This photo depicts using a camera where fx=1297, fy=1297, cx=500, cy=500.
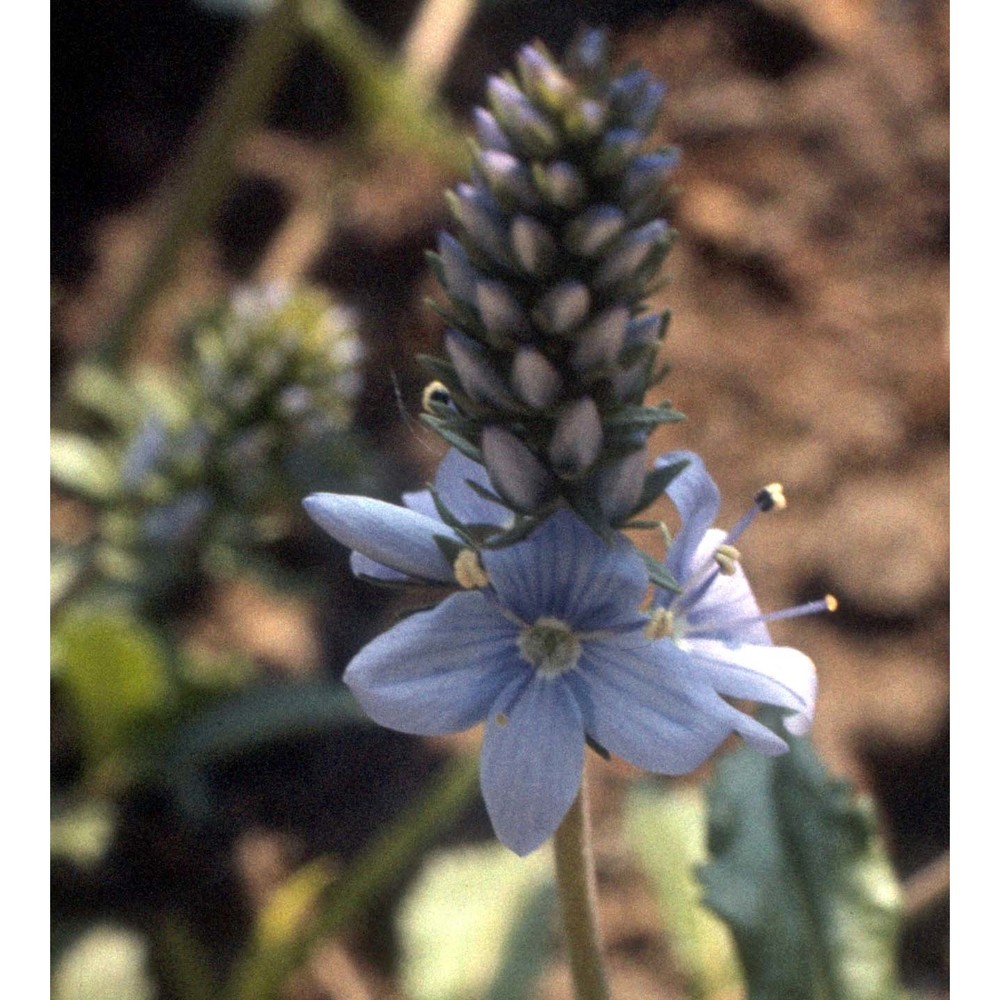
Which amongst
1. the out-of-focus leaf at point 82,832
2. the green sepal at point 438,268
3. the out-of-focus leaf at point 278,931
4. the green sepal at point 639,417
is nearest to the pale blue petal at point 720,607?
the green sepal at point 639,417

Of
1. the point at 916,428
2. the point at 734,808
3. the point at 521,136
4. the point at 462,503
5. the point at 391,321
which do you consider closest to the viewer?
the point at 521,136

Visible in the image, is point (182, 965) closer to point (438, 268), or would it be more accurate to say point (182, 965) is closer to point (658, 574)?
point (658, 574)

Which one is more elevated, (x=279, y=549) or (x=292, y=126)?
(x=292, y=126)

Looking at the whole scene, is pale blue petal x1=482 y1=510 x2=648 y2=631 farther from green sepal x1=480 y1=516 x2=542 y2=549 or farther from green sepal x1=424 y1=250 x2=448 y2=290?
green sepal x1=424 y1=250 x2=448 y2=290

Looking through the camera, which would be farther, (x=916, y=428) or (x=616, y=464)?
(x=916, y=428)

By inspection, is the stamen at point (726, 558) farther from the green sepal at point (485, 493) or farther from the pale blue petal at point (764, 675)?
the green sepal at point (485, 493)

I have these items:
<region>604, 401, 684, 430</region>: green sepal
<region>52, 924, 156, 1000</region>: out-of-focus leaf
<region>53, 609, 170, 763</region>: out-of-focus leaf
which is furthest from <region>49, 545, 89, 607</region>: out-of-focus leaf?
<region>604, 401, 684, 430</region>: green sepal
